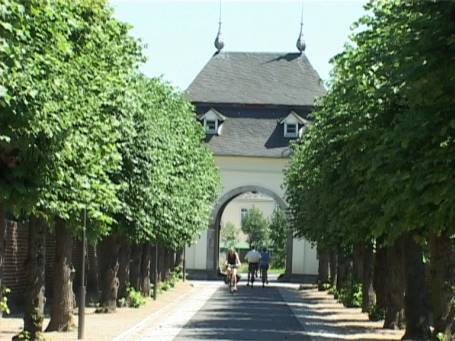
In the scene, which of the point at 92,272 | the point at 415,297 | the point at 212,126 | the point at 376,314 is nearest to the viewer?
the point at 415,297

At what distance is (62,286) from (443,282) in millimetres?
7538

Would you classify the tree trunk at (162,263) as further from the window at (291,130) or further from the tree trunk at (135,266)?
the window at (291,130)

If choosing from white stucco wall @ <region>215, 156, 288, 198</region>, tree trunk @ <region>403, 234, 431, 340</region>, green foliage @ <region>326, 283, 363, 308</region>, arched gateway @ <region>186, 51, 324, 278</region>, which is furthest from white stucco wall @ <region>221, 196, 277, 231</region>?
tree trunk @ <region>403, 234, 431, 340</region>

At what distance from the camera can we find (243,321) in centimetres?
2641

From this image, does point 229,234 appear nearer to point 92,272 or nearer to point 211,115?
point 211,115

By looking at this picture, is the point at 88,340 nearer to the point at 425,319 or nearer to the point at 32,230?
the point at 32,230

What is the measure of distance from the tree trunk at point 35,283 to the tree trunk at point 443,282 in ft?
21.5

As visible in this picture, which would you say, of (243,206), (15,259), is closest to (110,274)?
(15,259)

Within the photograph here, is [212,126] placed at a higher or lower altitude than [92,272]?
higher

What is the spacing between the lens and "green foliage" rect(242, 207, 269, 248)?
110062 mm

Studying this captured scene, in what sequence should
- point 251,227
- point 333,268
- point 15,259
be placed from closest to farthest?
point 15,259 → point 333,268 → point 251,227

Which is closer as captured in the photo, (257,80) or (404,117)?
(404,117)

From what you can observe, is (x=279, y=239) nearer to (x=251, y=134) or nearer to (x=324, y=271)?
(x=251, y=134)

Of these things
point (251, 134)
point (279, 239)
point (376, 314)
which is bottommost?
point (376, 314)
